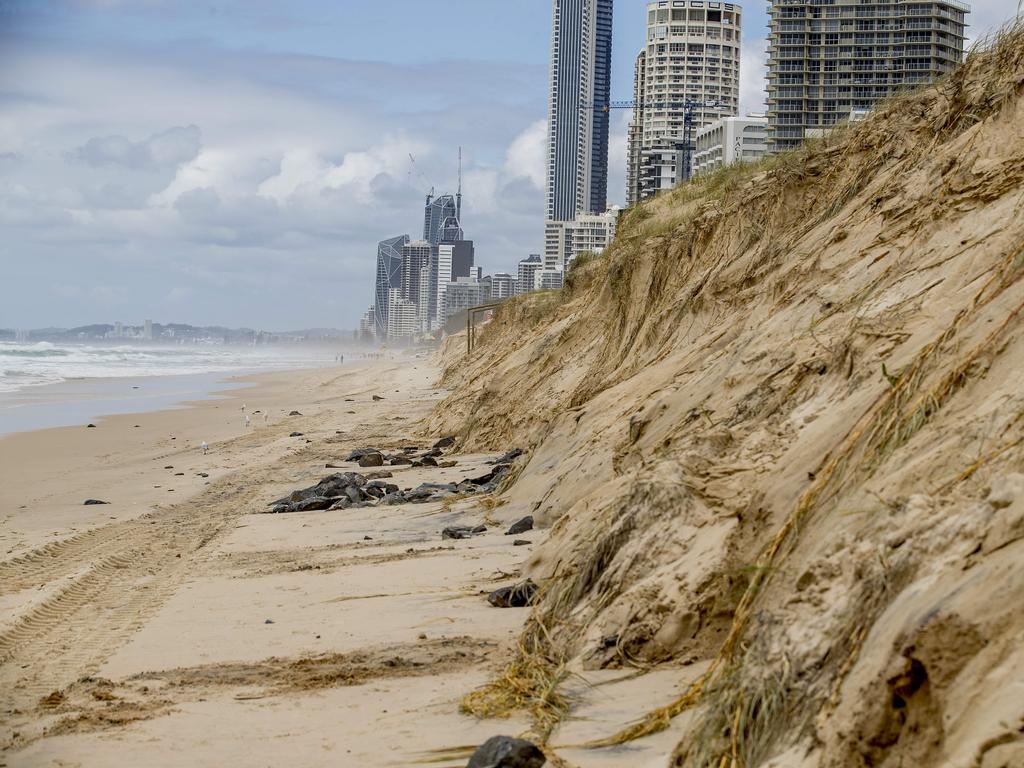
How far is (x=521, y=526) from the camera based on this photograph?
35.7 ft

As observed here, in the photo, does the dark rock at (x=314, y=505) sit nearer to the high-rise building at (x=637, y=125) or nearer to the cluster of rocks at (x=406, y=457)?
the cluster of rocks at (x=406, y=457)

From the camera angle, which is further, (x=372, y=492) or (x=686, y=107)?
(x=686, y=107)

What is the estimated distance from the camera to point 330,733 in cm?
569

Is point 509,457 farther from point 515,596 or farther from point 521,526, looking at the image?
point 515,596

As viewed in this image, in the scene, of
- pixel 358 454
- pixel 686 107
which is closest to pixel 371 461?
pixel 358 454

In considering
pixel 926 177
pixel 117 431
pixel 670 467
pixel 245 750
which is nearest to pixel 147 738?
pixel 245 750

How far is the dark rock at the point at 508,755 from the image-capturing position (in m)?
4.71

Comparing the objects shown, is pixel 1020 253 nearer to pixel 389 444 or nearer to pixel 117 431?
pixel 389 444

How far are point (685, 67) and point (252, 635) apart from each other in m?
167

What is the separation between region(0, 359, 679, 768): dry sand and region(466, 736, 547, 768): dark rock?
229 millimetres

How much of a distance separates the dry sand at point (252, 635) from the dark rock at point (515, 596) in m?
0.09

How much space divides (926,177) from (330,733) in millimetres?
5891

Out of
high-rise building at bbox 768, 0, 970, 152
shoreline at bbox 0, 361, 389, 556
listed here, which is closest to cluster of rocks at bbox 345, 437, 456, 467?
shoreline at bbox 0, 361, 389, 556

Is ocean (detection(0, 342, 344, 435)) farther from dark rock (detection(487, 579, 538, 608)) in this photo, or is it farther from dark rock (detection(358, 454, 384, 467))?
dark rock (detection(487, 579, 538, 608))
